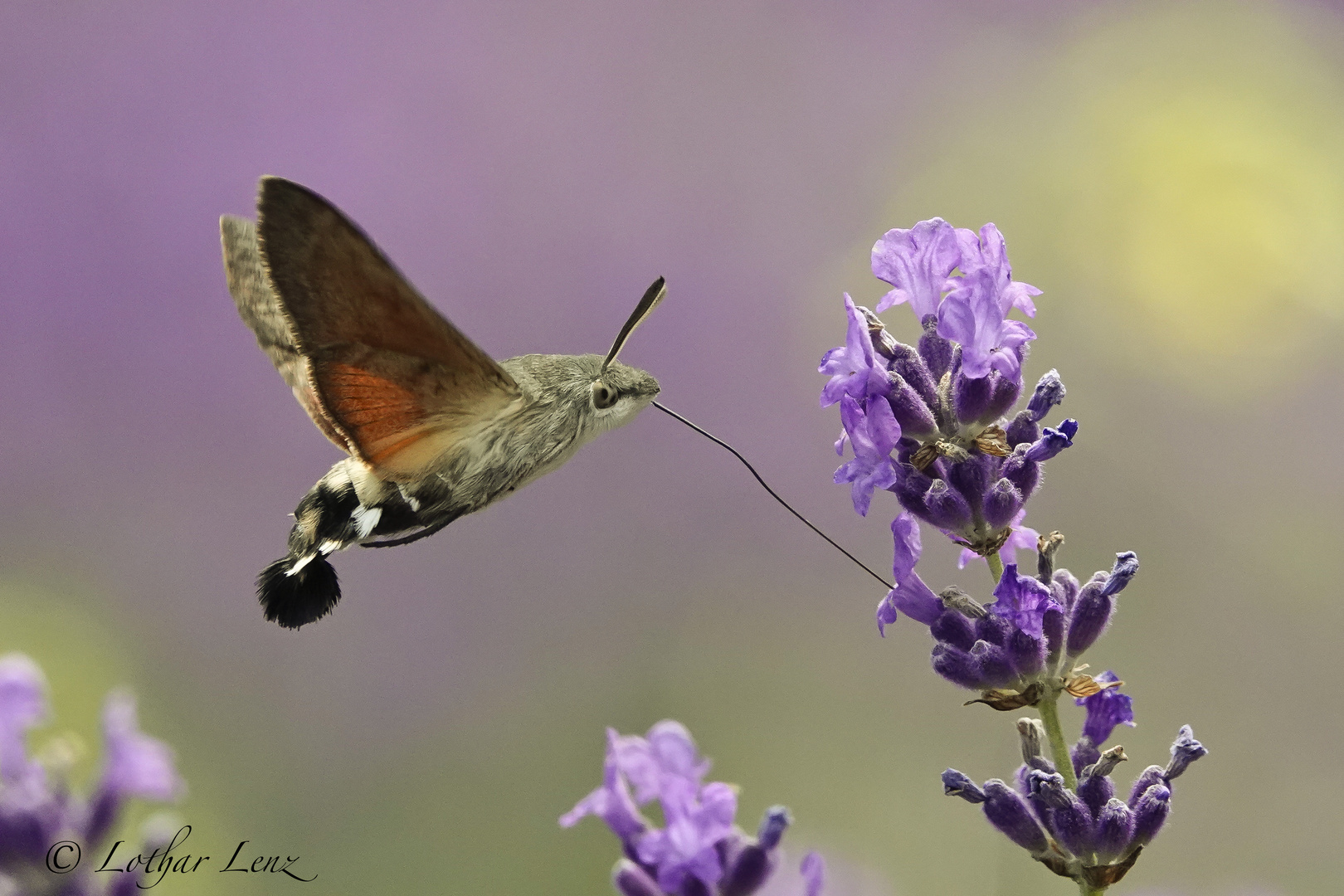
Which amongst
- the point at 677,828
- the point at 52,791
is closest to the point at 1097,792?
the point at 677,828

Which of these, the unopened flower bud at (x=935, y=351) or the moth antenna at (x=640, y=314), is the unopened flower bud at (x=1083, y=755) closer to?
the unopened flower bud at (x=935, y=351)

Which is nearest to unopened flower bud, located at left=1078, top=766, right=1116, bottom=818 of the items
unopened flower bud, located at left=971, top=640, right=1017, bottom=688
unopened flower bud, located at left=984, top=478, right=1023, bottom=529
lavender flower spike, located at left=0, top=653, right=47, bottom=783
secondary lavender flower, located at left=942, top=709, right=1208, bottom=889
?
secondary lavender flower, located at left=942, top=709, right=1208, bottom=889

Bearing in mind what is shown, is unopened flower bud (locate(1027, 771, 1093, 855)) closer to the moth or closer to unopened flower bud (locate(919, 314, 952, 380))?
unopened flower bud (locate(919, 314, 952, 380))

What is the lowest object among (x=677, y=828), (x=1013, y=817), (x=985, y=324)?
(x=677, y=828)

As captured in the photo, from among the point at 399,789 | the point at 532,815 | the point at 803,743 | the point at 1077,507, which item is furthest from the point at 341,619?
the point at 1077,507

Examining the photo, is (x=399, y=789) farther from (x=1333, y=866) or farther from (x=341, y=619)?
(x=1333, y=866)

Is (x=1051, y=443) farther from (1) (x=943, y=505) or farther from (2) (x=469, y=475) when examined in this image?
(2) (x=469, y=475)

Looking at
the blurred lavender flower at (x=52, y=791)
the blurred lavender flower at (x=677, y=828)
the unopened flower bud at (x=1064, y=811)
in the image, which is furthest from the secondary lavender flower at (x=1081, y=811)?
the blurred lavender flower at (x=52, y=791)

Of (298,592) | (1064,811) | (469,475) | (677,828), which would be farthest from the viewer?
(469,475)
